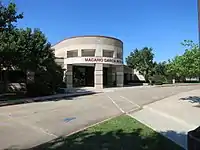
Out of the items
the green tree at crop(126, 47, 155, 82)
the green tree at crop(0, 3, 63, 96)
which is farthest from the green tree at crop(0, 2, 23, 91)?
the green tree at crop(126, 47, 155, 82)

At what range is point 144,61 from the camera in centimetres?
5519

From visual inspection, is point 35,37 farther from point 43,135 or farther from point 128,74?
point 128,74

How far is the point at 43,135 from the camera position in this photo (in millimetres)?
8695

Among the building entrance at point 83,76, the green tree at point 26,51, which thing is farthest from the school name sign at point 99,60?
the green tree at point 26,51

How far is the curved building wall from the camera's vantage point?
41.6 meters

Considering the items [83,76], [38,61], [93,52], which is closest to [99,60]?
[93,52]

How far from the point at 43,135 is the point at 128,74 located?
53.5 m

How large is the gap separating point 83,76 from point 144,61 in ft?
44.6

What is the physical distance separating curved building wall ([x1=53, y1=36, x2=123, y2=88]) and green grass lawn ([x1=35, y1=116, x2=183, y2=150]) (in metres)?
32.4

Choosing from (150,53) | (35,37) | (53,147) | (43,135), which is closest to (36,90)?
(35,37)

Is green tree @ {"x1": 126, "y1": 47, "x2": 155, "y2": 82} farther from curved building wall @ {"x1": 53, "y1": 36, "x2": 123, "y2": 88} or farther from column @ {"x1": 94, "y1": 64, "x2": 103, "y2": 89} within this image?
column @ {"x1": 94, "y1": 64, "x2": 103, "y2": 89}

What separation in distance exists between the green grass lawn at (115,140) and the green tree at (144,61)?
46447mm

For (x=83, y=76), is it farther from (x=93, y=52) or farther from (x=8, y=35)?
(x=8, y=35)

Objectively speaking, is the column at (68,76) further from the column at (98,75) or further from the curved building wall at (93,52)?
the column at (98,75)
